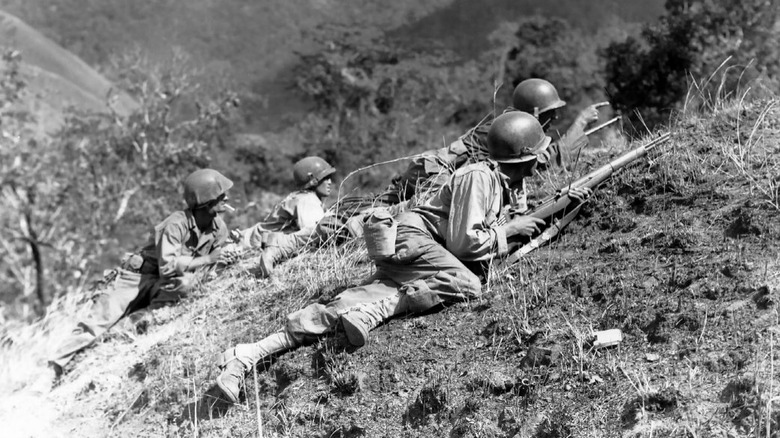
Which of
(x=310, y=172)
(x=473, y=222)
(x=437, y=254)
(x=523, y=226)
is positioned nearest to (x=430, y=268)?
(x=437, y=254)

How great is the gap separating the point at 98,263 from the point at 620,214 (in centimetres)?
1729

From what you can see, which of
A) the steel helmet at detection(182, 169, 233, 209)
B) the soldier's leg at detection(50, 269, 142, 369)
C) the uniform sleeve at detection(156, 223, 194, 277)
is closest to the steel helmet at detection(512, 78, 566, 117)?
the steel helmet at detection(182, 169, 233, 209)

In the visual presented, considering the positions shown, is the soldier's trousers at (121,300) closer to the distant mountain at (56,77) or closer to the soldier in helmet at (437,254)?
the soldier in helmet at (437,254)

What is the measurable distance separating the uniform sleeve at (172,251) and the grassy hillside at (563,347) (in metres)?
0.65

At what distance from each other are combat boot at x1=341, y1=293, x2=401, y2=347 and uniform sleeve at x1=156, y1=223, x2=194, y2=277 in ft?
9.33

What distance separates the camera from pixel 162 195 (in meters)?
21.5

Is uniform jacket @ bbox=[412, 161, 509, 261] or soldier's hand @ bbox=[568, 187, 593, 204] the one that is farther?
soldier's hand @ bbox=[568, 187, 593, 204]

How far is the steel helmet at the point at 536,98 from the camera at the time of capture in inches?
319

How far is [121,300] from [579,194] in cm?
433

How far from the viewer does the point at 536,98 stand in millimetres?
8117

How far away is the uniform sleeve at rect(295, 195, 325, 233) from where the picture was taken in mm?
8883

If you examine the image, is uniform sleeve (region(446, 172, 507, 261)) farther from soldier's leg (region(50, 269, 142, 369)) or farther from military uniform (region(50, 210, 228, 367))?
soldier's leg (region(50, 269, 142, 369))

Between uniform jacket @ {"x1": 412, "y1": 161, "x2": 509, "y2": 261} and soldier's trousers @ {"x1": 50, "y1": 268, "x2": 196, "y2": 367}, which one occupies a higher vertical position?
uniform jacket @ {"x1": 412, "y1": 161, "x2": 509, "y2": 261}

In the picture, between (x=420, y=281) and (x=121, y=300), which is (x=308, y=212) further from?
(x=420, y=281)
